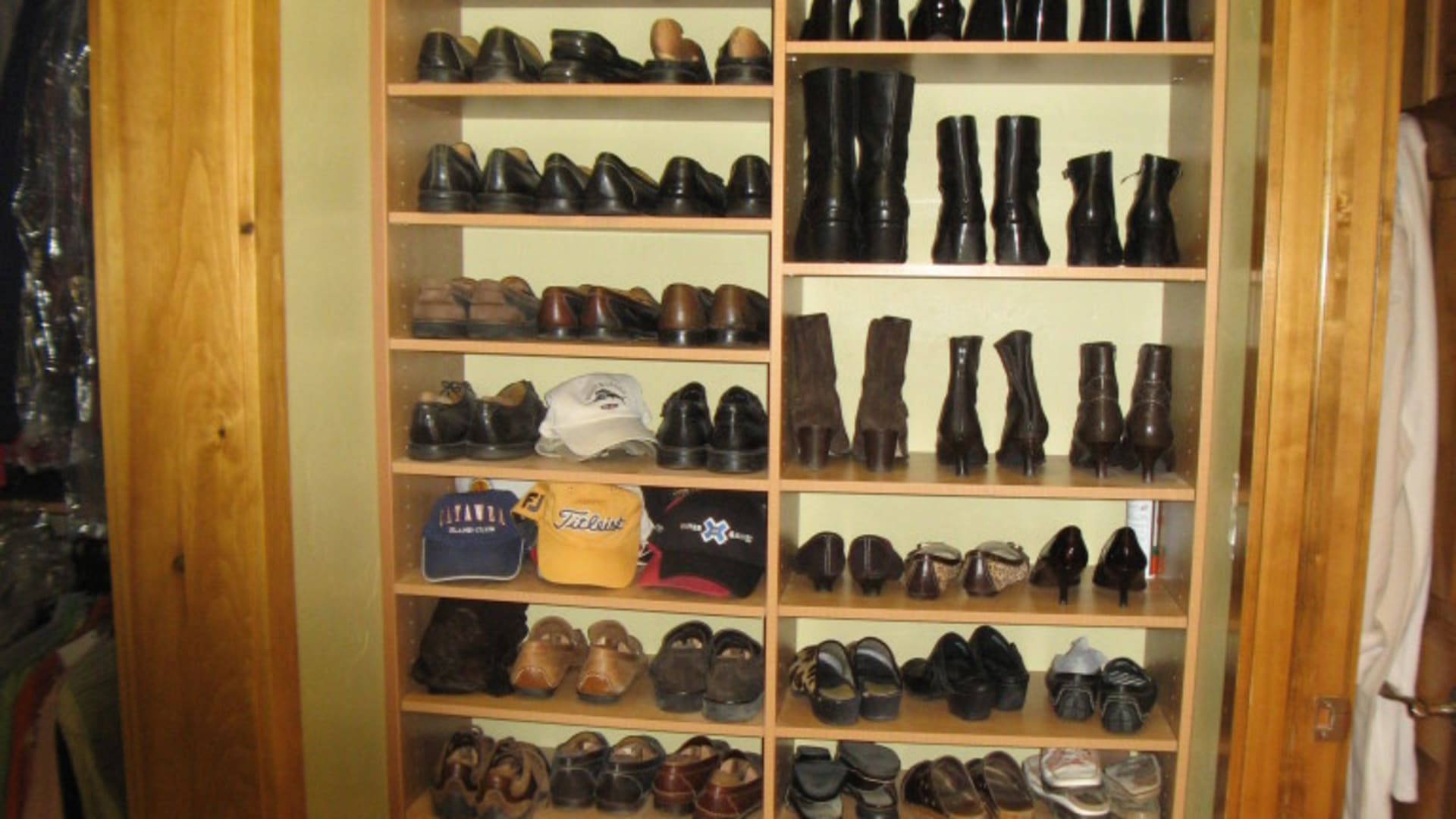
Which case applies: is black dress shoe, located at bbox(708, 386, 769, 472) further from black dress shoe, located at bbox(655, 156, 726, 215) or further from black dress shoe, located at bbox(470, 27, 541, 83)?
black dress shoe, located at bbox(470, 27, 541, 83)

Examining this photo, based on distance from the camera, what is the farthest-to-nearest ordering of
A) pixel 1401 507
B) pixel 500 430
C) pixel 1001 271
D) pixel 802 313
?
pixel 802 313 → pixel 500 430 → pixel 1001 271 → pixel 1401 507

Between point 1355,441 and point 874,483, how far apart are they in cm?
81

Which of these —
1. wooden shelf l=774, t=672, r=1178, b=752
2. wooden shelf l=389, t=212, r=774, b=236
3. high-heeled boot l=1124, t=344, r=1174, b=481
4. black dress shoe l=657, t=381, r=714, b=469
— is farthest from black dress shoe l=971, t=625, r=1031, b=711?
wooden shelf l=389, t=212, r=774, b=236

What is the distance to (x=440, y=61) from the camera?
2021mm

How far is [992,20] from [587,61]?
0.82 meters

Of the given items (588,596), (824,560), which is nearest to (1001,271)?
(824,560)

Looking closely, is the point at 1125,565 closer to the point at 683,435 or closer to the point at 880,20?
the point at 683,435

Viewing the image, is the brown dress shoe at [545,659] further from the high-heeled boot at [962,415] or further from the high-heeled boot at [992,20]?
the high-heeled boot at [992,20]

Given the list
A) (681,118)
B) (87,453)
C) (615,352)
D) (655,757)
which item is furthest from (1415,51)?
(87,453)

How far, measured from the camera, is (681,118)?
7.46 ft

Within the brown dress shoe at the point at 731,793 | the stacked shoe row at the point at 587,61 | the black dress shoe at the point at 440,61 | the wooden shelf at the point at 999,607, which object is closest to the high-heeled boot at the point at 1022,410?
the wooden shelf at the point at 999,607

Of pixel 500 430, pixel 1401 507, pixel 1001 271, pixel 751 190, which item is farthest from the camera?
pixel 500 430

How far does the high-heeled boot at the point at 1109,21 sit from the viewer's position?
1.94 meters

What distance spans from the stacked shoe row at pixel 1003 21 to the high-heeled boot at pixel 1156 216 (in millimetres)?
237
